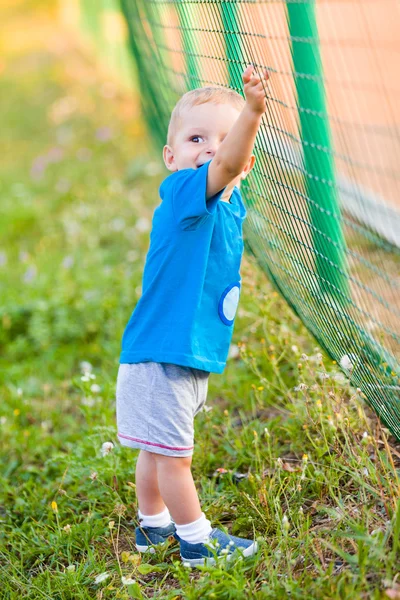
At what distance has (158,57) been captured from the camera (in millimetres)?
5156

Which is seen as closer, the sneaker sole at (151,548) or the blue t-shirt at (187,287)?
the blue t-shirt at (187,287)

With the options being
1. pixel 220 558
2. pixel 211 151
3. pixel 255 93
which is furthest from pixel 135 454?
pixel 255 93

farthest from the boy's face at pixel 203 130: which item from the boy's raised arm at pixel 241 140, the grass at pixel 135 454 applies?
the grass at pixel 135 454

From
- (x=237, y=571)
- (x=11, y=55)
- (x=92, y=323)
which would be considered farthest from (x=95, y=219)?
(x=11, y=55)

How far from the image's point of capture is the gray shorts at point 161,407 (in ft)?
7.19

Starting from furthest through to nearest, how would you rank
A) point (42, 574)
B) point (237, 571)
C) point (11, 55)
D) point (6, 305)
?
point (11, 55), point (6, 305), point (42, 574), point (237, 571)

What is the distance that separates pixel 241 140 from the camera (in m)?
1.90

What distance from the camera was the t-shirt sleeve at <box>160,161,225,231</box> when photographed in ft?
6.56

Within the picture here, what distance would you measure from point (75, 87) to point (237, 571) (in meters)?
9.10

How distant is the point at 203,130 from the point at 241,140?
242mm

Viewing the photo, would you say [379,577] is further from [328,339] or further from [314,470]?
[328,339]

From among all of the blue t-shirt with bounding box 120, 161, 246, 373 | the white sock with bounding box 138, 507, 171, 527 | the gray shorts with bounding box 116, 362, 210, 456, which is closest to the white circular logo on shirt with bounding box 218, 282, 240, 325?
the blue t-shirt with bounding box 120, 161, 246, 373

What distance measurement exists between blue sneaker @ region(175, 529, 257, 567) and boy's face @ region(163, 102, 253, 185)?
39.9 inches

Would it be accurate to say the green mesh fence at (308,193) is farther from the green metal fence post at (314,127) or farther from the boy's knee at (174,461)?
the boy's knee at (174,461)
